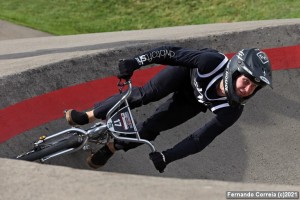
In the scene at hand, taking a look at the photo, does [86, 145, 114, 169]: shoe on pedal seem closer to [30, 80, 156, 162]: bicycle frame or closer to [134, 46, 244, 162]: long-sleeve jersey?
[30, 80, 156, 162]: bicycle frame

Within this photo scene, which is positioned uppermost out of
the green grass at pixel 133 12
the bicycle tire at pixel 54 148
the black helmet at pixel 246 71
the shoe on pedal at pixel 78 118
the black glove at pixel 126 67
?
the black glove at pixel 126 67

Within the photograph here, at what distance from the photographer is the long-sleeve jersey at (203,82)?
16.5 feet

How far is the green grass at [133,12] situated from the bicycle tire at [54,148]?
31.1 feet

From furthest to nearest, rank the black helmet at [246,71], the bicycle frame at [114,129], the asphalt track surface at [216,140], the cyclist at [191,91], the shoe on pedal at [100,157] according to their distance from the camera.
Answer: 1. the asphalt track surface at [216,140]
2. the shoe on pedal at [100,157]
3. the bicycle frame at [114,129]
4. the cyclist at [191,91]
5. the black helmet at [246,71]

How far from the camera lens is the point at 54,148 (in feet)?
17.3

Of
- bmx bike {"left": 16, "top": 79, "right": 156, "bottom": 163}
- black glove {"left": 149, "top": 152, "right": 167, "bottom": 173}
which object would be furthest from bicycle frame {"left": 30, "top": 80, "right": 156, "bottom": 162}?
black glove {"left": 149, "top": 152, "right": 167, "bottom": 173}

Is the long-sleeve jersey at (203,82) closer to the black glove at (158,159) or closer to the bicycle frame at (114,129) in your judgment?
the black glove at (158,159)

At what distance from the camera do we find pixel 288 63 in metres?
8.23

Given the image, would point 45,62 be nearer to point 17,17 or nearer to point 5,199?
point 5,199

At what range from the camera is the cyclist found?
4.82m

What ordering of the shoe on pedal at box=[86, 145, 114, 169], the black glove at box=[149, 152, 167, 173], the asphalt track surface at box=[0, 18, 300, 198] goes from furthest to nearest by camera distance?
the asphalt track surface at box=[0, 18, 300, 198]
the shoe on pedal at box=[86, 145, 114, 169]
the black glove at box=[149, 152, 167, 173]

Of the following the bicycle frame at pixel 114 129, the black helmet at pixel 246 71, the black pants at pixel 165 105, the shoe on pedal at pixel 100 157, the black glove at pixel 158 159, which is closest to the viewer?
the black helmet at pixel 246 71

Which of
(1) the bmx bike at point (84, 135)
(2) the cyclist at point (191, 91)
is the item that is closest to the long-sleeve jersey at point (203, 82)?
(2) the cyclist at point (191, 91)

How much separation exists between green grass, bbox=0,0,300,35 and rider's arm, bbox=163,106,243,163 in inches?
390
